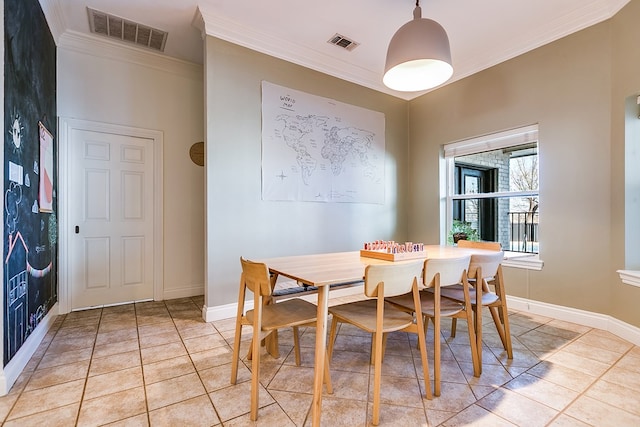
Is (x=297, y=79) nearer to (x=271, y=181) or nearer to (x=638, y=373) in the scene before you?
(x=271, y=181)

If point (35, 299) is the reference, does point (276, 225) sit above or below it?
above

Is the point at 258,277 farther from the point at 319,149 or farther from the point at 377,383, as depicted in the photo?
the point at 319,149

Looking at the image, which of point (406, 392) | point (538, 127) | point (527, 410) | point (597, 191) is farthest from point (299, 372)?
point (538, 127)

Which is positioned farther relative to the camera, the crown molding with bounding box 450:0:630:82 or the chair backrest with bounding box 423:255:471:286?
the crown molding with bounding box 450:0:630:82

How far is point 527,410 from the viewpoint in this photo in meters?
1.59

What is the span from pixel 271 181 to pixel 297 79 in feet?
4.06

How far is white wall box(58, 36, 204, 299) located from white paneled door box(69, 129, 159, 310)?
0.19m

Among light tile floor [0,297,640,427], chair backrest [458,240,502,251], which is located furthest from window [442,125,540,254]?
light tile floor [0,297,640,427]

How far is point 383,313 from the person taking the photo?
172 centimetres

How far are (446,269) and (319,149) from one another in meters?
2.28

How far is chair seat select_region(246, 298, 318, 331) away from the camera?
5.49ft

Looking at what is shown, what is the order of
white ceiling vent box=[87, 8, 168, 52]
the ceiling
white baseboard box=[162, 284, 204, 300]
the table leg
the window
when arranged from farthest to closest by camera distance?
1. white baseboard box=[162, 284, 204, 300]
2. the window
3. white ceiling vent box=[87, 8, 168, 52]
4. the ceiling
5. the table leg

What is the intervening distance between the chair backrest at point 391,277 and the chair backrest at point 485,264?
0.53 meters

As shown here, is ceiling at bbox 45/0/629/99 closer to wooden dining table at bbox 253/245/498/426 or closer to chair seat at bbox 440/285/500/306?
wooden dining table at bbox 253/245/498/426
